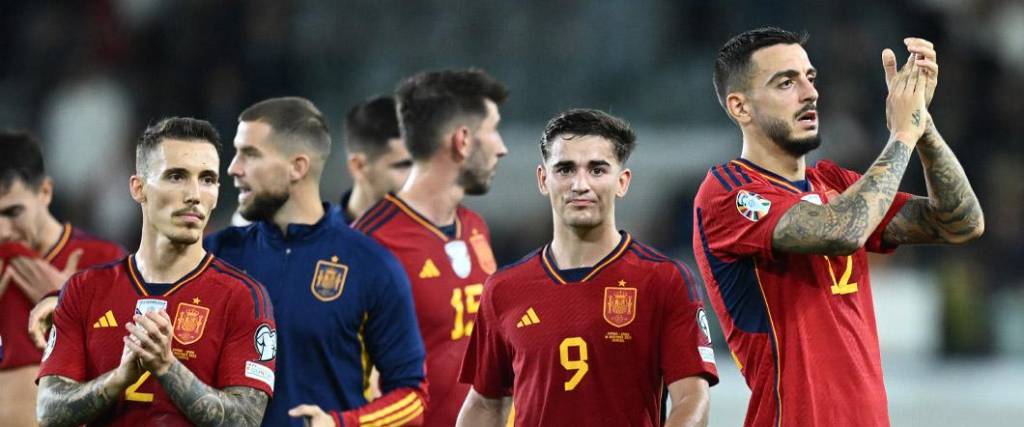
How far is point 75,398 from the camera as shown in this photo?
4.61 metres

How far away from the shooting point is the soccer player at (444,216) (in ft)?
20.4

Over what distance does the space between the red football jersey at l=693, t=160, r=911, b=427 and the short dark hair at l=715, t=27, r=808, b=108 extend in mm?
299

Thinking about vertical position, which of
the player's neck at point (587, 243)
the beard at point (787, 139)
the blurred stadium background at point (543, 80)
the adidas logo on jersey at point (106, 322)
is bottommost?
the adidas logo on jersey at point (106, 322)

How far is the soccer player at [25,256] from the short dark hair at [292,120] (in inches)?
44.2

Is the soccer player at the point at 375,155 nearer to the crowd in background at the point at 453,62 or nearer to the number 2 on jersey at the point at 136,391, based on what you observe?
the number 2 on jersey at the point at 136,391

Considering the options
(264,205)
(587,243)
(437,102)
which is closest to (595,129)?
(587,243)

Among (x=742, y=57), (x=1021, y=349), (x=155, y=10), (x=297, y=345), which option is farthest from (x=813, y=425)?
(x=155, y=10)

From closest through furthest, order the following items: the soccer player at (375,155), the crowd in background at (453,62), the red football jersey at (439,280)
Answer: the red football jersey at (439,280) → the soccer player at (375,155) → the crowd in background at (453,62)

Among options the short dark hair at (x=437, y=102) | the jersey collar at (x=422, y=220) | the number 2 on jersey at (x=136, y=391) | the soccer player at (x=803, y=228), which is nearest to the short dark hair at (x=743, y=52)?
the soccer player at (x=803, y=228)

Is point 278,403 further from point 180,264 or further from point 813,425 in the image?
point 813,425

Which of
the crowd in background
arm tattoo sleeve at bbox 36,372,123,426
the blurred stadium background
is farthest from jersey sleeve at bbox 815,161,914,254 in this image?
the crowd in background

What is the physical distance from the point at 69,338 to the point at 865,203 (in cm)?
263

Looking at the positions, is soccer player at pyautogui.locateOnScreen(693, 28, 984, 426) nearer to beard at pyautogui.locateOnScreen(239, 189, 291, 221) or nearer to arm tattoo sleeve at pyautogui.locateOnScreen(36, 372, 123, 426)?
beard at pyautogui.locateOnScreen(239, 189, 291, 221)

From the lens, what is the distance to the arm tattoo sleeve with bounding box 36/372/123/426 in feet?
15.0
